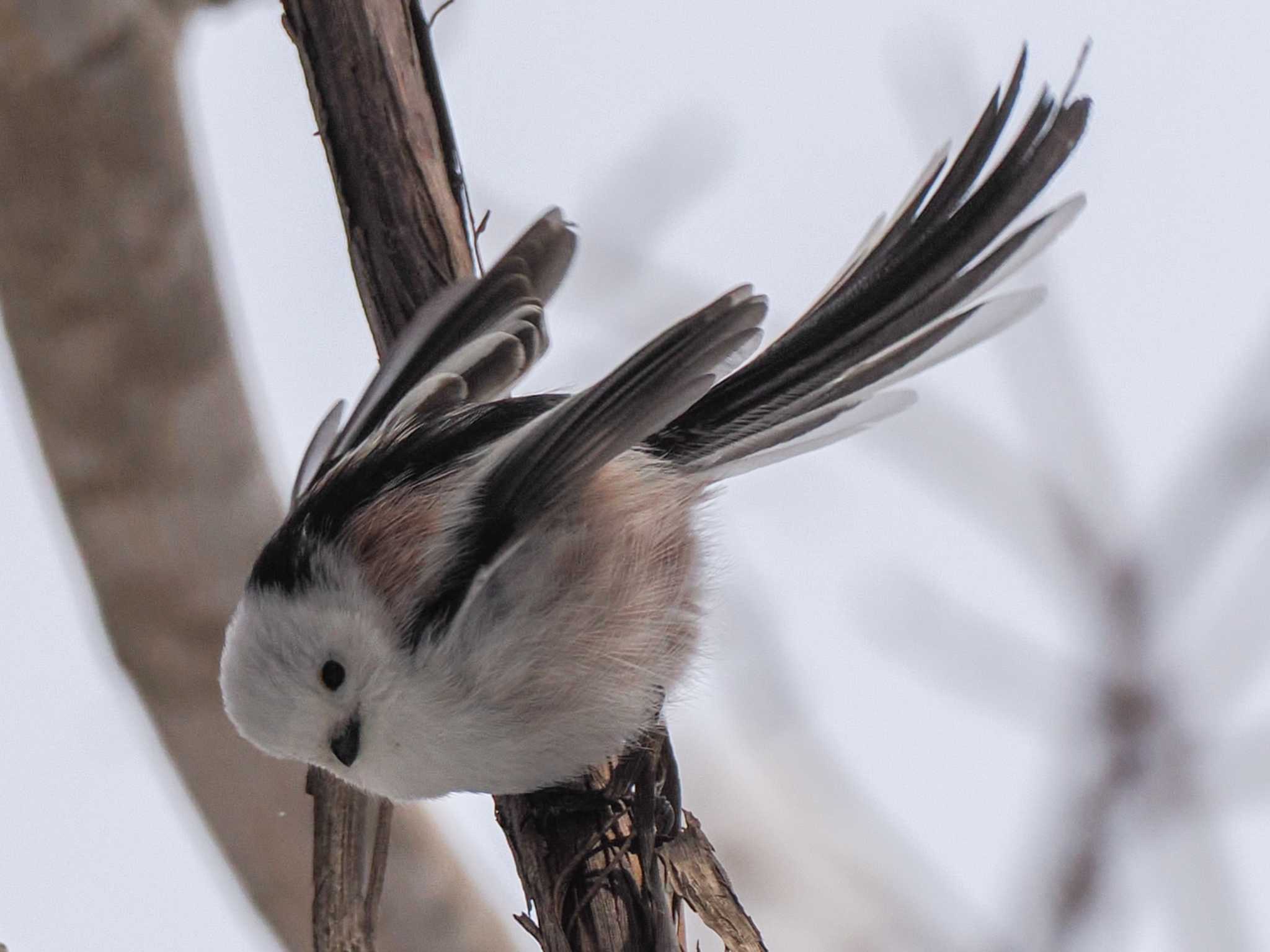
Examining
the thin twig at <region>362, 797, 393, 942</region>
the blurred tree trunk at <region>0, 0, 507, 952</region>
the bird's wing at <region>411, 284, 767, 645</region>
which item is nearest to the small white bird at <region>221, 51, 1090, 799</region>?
the bird's wing at <region>411, 284, 767, 645</region>

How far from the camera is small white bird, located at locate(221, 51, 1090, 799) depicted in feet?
4.20

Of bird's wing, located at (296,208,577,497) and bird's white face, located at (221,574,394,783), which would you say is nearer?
bird's white face, located at (221,574,394,783)

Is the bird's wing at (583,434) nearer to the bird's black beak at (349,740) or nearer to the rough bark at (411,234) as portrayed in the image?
the bird's black beak at (349,740)

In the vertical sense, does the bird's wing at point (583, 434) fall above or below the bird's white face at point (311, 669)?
above

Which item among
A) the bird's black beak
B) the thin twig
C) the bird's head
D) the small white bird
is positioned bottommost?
the thin twig

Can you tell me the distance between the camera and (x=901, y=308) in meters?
1.39

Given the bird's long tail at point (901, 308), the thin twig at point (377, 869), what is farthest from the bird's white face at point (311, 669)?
the bird's long tail at point (901, 308)

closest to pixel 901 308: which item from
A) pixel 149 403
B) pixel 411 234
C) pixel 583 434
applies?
pixel 583 434

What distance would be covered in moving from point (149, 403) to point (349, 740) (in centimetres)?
110

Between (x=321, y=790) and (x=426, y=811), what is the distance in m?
0.86

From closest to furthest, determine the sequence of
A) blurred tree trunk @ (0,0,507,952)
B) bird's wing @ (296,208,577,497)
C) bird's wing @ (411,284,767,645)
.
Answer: bird's wing @ (411,284,767,645)
bird's wing @ (296,208,577,497)
blurred tree trunk @ (0,0,507,952)

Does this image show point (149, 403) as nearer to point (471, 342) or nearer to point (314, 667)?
point (471, 342)

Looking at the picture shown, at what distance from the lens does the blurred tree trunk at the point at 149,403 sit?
2.11 m

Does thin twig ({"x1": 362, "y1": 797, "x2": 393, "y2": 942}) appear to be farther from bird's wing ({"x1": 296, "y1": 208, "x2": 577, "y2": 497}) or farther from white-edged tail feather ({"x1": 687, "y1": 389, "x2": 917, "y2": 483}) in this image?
white-edged tail feather ({"x1": 687, "y1": 389, "x2": 917, "y2": 483})
